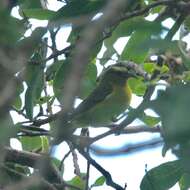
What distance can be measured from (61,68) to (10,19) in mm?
1690

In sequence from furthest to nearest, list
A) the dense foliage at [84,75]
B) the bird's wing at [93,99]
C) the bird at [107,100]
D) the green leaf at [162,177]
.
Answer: the bird's wing at [93,99], the bird at [107,100], the green leaf at [162,177], the dense foliage at [84,75]

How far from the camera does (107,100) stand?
512 cm

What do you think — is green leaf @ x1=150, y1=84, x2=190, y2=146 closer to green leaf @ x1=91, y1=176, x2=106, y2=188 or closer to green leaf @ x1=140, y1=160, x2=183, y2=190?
green leaf @ x1=140, y1=160, x2=183, y2=190

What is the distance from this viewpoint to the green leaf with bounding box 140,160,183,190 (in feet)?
8.09

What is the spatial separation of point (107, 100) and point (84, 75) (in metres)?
3.43

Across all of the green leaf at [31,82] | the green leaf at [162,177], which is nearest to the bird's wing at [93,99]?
the green leaf at [31,82]

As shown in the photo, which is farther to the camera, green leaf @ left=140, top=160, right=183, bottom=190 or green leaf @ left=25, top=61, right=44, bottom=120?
green leaf @ left=25, top=61, right=44, bottom=120

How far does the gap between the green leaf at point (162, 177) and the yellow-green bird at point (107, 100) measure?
1.39m

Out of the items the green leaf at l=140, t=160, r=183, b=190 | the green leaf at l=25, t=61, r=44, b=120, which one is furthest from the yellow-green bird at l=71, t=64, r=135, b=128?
the green leaf at l=140, t=160, r=183, b=190

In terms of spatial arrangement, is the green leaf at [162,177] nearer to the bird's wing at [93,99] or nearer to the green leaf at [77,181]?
the green leaf at [77,181]

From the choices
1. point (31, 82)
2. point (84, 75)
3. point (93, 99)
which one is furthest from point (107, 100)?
point (84, 75)

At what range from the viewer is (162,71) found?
2.44m

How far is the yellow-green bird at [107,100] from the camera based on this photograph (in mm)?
4170

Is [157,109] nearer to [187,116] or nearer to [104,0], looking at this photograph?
[187,116]
